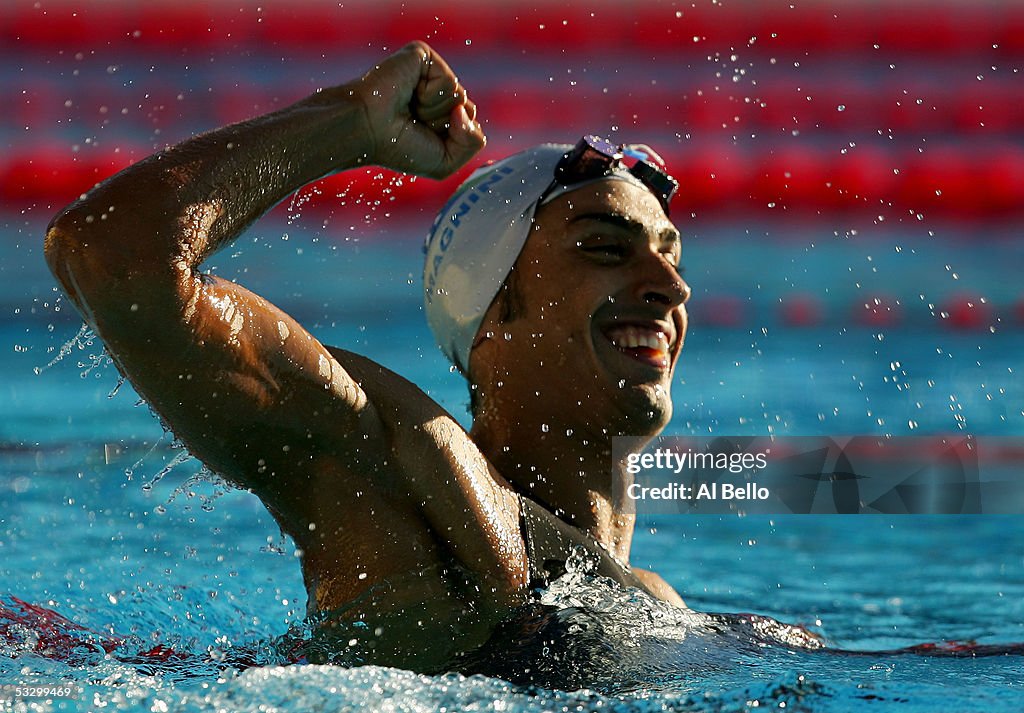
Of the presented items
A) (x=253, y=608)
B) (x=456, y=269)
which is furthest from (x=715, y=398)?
(x=456, y=269)

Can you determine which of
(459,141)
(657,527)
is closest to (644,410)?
(459,141)

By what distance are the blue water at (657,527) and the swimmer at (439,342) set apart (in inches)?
6.0

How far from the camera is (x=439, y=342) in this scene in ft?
7.53

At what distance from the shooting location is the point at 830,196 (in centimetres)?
597

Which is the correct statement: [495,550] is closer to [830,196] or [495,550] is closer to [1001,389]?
[1001,389]

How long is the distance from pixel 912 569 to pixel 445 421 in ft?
6.16

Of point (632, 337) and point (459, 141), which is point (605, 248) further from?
point (459, 141)

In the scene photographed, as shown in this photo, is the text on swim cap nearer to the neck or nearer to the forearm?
the neck

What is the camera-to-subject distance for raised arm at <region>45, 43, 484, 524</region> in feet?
4.73

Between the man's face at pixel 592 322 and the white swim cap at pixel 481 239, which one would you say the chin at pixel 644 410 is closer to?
the man's face at pixel 592 322

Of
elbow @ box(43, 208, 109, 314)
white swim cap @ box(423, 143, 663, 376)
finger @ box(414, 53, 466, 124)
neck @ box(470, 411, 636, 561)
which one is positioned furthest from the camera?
white swim cap @ box(423, 143, 663, 376)
